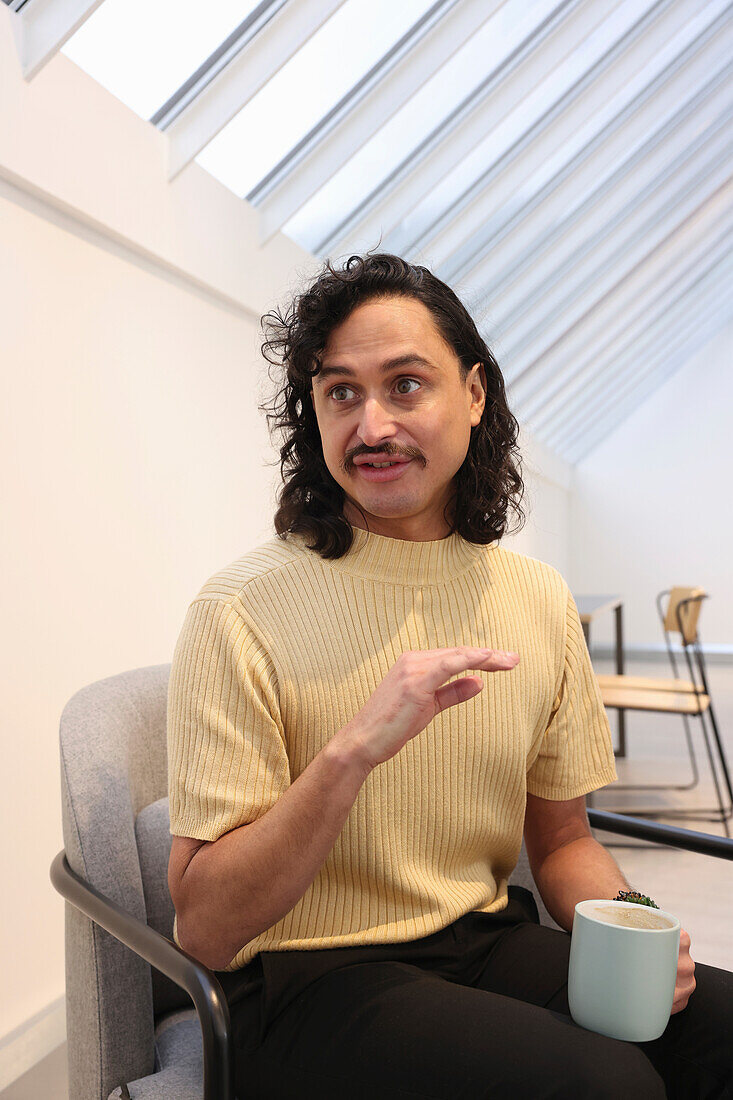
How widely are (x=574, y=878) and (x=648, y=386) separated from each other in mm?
8511

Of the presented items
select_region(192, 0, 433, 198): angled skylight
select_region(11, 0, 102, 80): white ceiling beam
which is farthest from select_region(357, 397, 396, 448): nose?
select_region(192, 0, 433, 198): angled skylight

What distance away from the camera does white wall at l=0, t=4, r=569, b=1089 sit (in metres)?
1.88

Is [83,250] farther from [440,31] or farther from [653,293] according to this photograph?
[653,293]

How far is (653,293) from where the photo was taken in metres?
6.47

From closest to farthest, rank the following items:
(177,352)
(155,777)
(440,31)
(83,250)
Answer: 1. (155,777)
2. (83,250)
3. (177,352)
4. (440,31)

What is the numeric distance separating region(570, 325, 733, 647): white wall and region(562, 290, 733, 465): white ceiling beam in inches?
2.4

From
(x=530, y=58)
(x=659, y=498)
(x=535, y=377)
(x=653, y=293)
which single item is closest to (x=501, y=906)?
(x=530, y=58)

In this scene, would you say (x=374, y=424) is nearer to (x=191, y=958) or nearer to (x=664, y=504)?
(x=191, y=958)

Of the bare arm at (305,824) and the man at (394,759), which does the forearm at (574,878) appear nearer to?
the man at (394,759)

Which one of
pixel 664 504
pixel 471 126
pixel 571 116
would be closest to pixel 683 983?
pixel 471 126

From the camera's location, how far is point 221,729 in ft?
3.32

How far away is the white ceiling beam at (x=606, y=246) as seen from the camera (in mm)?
4871

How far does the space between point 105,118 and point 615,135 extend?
Result: 2.84 metres

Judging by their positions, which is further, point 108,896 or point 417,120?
point 417,120
